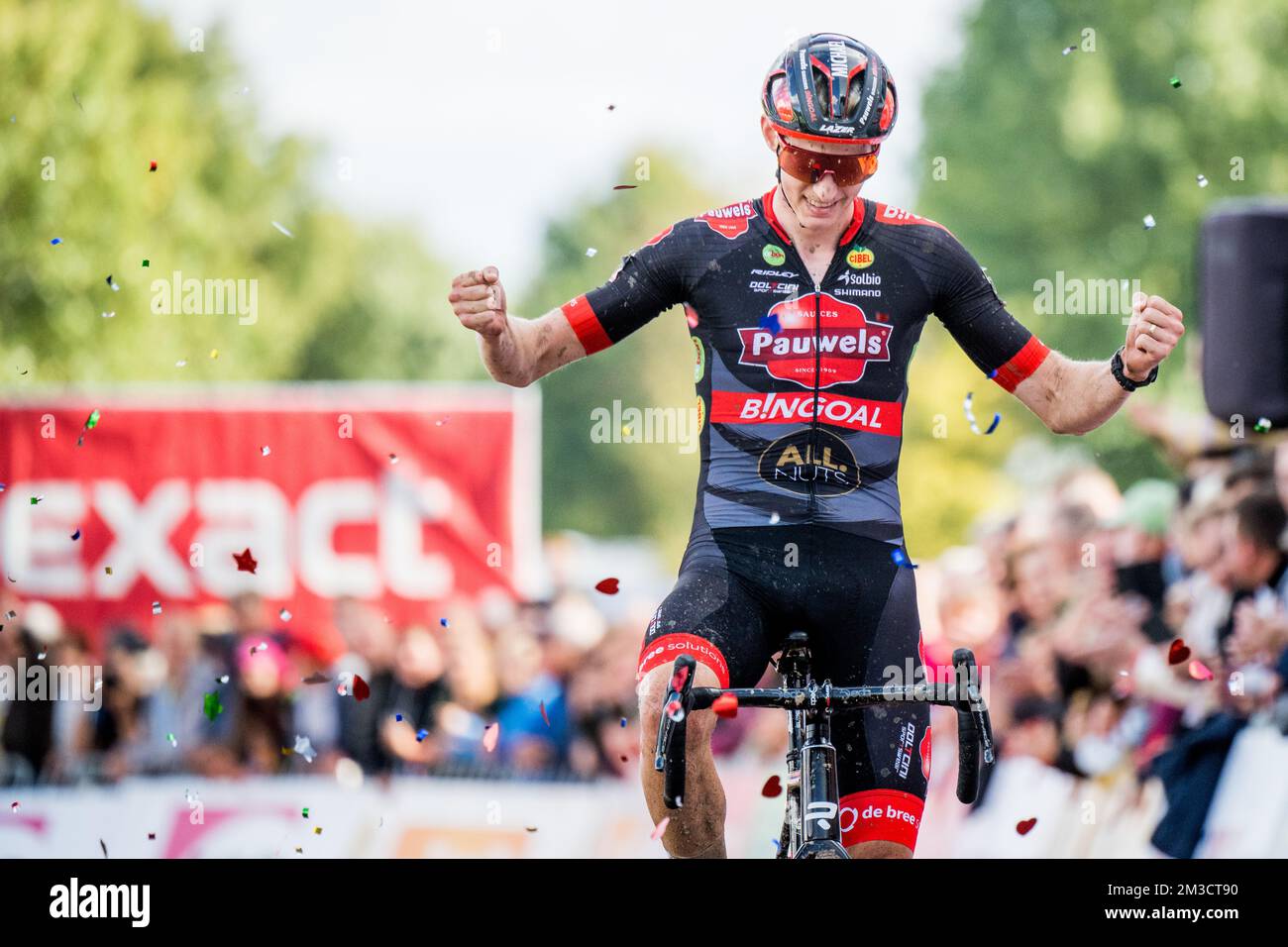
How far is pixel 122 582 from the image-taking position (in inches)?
579

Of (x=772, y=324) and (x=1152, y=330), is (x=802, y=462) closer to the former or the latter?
(x=772, y=324)

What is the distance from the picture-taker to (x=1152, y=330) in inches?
203

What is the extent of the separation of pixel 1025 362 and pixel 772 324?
0.84 meters

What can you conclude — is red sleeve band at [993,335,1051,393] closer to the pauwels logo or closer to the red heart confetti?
the pauwels logo

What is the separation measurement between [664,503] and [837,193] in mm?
53176

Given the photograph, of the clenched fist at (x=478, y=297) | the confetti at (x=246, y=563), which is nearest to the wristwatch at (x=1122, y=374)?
the clenched fist at (x=478, y=297)

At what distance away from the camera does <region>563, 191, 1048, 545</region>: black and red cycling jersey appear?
532 cm

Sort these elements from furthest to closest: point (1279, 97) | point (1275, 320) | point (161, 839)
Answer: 1. point (1279, 97)
2. point (161, 839)
3. point (1275, 320)

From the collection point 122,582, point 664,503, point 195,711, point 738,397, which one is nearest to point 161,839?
point 195,711
